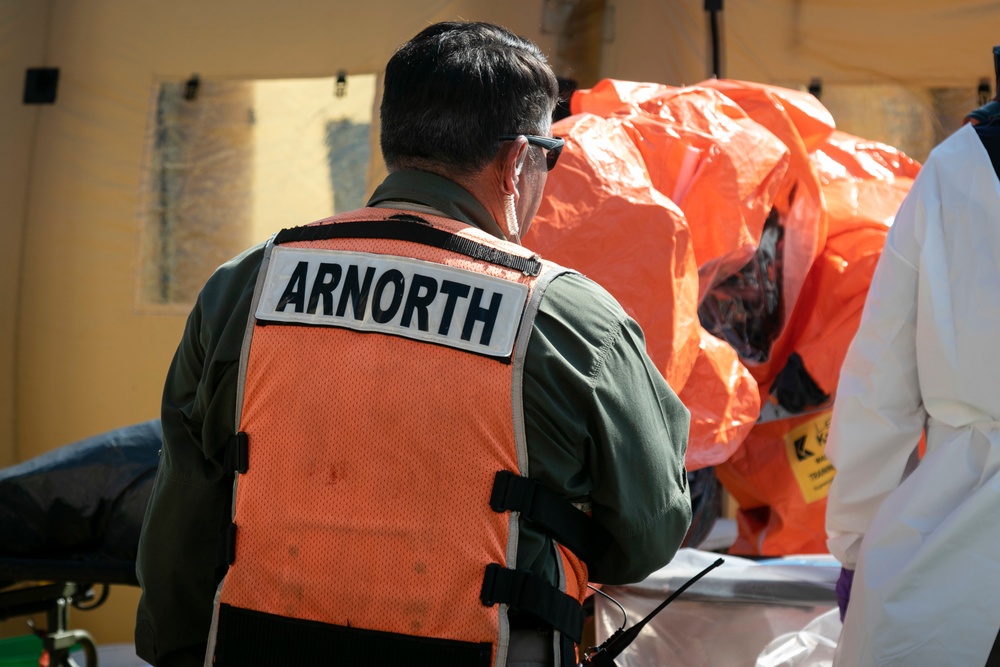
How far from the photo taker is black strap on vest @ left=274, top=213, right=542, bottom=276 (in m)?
1.24

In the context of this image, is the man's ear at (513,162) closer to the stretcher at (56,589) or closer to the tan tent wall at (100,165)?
the stretcher at (56,589)

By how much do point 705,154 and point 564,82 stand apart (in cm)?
158

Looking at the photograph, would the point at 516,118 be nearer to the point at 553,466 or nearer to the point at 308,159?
the point at 553,466

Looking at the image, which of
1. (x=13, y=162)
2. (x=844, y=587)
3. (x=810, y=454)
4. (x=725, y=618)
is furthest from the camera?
(x=13, y=162)

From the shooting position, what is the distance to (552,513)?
1.23 meters

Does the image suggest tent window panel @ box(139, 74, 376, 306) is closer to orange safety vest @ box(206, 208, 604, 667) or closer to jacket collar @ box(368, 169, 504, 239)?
jacket collar @ box(368, 169, 504, 239)

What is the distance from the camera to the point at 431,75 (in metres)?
1.32

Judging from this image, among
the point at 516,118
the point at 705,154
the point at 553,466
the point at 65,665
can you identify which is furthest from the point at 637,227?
the point at 65,665

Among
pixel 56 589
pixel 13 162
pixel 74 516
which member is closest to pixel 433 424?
pixel 74 516

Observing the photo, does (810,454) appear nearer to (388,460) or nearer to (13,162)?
(388,460)

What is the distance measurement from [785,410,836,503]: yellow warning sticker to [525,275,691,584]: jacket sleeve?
1276 millimetres

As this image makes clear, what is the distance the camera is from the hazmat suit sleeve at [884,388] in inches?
72.0

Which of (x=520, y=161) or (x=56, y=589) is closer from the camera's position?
(x=520, y=161)

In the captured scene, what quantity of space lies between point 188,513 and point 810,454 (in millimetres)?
1585
